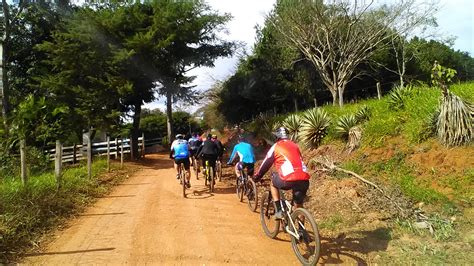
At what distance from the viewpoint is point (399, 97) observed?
1228cm

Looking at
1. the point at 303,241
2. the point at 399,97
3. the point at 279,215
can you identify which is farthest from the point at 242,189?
the point at 399,97

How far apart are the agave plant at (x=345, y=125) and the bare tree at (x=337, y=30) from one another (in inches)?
435

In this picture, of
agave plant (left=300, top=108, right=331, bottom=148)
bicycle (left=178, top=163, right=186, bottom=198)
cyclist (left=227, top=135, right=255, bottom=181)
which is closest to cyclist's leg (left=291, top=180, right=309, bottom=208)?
Result: cyclist (left=227, top=135, right=255, bottom=181)

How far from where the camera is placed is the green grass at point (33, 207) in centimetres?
744

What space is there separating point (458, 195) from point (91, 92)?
19071 mm

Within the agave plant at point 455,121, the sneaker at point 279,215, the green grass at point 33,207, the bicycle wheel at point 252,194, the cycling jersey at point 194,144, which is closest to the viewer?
the sneaker at point 279,215

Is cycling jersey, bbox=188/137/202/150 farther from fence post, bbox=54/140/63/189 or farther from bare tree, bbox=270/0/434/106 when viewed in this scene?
bare tree, bbox=270/0/434/106

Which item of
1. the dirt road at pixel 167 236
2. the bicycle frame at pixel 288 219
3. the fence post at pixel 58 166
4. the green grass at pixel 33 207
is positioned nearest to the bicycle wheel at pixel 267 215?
the dirt road at pixel 167 236

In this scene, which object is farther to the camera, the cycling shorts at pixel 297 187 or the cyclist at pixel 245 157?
the cyclist at pixel 245 157

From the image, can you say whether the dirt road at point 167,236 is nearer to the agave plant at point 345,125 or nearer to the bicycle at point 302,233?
the bicycle at point 302,233

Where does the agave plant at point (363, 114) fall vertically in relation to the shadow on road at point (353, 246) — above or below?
above

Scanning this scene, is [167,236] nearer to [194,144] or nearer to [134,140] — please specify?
[194,144]

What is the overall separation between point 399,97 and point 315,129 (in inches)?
129

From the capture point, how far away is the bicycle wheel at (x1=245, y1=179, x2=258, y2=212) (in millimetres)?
9820
